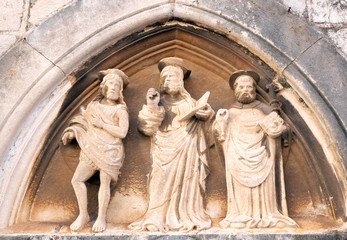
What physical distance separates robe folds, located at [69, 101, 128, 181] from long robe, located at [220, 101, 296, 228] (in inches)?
36.4

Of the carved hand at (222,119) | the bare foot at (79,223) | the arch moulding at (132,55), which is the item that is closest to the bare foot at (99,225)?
the bare foot at (79,223)

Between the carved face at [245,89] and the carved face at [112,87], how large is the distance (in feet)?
3.50

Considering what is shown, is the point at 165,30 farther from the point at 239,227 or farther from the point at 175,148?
the point at 239,227

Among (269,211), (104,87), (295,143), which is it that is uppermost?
(104,87)

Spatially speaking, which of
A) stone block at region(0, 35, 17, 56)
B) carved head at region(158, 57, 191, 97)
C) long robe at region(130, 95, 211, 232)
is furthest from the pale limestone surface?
long robe at region(130, 95, 211, 232)

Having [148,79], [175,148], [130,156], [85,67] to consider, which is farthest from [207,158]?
[85,67]

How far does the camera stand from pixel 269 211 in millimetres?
4305

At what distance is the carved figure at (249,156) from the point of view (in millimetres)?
4305

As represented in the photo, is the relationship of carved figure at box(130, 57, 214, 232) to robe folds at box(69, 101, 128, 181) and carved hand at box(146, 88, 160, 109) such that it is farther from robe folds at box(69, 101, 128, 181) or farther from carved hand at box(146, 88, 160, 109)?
robe folds at box(69, 101, 128, 181)

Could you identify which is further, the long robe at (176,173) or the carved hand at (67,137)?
the carved hand at (67,137)

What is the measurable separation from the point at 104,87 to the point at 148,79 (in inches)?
20.0

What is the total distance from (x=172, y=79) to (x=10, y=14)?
5.22ft

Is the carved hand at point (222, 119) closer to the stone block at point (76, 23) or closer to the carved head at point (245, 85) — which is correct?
the carved head at point (245, 85)

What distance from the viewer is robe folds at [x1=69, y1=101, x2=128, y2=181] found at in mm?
4477
